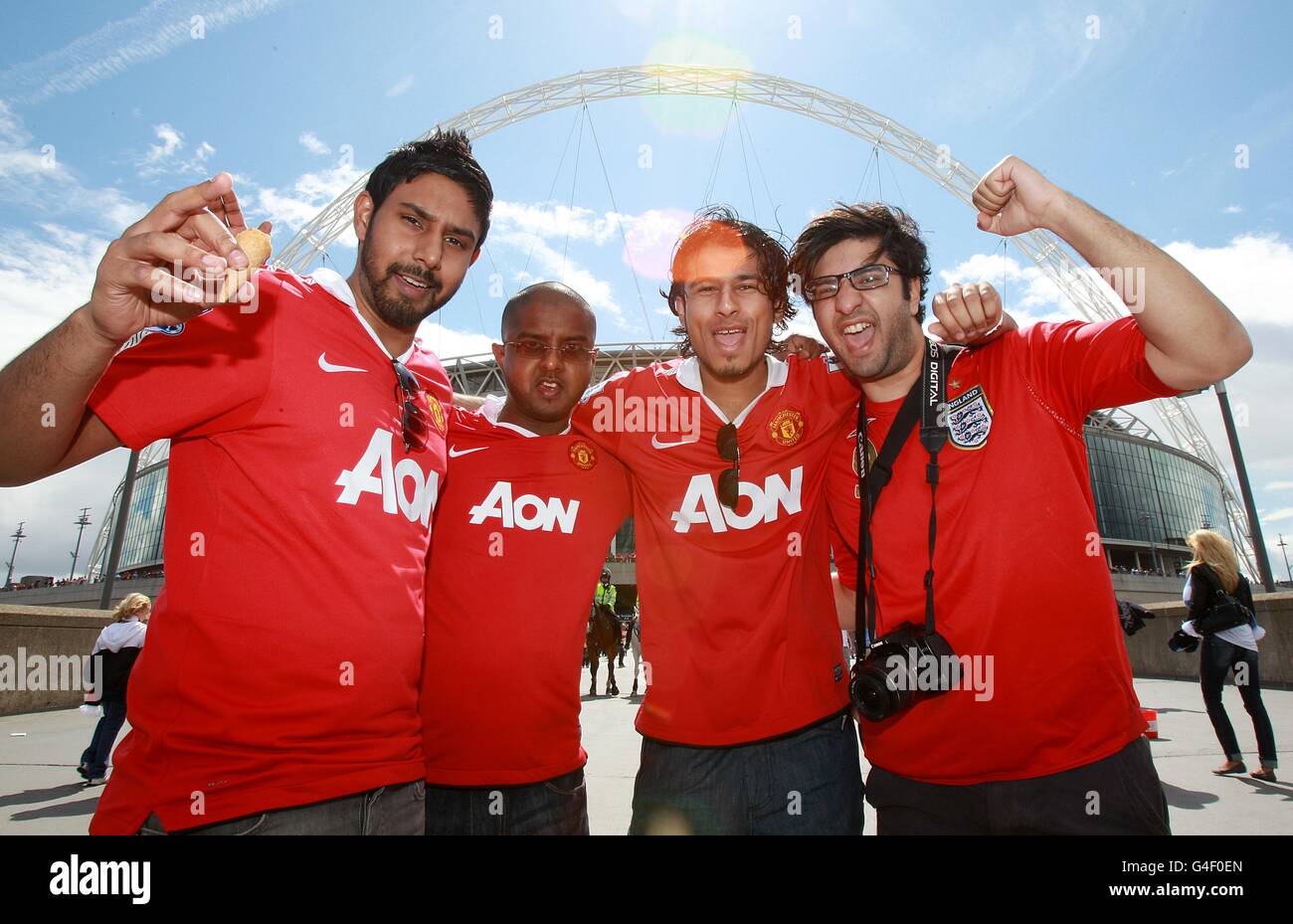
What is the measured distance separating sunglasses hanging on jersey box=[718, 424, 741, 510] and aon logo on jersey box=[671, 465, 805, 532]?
31 millimetres

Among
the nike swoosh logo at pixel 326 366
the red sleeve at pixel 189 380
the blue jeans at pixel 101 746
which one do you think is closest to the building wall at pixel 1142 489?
the blue jeans at pixel 101 746

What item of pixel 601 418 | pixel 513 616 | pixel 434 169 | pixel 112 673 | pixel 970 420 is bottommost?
pixel 112 673

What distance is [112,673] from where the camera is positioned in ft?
26.9

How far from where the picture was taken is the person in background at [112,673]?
7.28m

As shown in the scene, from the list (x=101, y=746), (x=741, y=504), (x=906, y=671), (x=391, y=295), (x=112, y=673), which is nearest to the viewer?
(x=906, y=671)

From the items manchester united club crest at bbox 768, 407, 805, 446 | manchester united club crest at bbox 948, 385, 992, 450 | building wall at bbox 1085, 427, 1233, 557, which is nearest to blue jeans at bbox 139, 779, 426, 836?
manchester united club crest at bbox 768, 407, 805, 446

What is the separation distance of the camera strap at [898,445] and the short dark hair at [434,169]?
191 centimetres

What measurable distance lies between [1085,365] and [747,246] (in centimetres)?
167

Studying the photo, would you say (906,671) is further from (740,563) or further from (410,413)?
(410,413)

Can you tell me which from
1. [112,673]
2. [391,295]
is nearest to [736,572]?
[391,295]

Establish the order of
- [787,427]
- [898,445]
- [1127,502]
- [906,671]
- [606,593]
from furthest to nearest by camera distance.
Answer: [1127,502]
[606,593]
[787,427]
[898,445]
[906,671]
